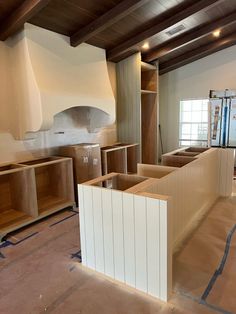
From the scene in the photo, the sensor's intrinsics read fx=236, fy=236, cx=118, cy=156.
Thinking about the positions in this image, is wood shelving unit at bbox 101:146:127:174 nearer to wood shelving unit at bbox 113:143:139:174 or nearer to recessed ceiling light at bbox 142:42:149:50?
wood shelving unit at bbox 113:143:139:174

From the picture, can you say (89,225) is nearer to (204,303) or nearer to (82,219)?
(82,219)

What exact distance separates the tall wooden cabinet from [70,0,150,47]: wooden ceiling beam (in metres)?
1.60

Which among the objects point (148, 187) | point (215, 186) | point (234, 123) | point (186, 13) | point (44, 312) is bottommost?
point (44, 312)

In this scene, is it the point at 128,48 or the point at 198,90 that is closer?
the point at 128,48

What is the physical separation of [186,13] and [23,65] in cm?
250

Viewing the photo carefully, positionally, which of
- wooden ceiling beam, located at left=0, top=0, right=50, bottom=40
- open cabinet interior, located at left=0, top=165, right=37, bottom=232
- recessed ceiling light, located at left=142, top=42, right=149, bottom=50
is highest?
recessed ceiling light, located at left=142, top=42, right=149, bottom=50

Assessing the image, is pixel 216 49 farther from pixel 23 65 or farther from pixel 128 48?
pixel 23 65

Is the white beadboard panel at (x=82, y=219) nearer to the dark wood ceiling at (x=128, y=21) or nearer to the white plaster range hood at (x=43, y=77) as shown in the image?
the white plaster range hood at (x=43, y=77)

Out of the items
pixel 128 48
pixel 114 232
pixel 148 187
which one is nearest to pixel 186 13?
pixel 128 48

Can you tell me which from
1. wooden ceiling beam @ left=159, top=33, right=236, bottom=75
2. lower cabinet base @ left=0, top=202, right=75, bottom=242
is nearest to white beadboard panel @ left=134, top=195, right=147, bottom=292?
lower cabinet base @ left=0, top=202, right=75, bottom=242

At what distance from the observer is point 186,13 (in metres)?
3.54

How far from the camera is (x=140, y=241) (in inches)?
70.4

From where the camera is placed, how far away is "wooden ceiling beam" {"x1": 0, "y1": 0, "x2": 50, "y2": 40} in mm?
2457

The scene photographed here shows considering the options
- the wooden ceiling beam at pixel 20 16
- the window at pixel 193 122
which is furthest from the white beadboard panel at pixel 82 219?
the window at pixel 193 122
